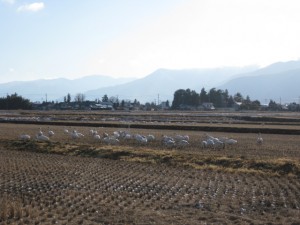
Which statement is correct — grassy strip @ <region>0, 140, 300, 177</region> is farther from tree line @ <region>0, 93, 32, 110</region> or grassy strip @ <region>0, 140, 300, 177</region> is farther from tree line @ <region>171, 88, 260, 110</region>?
tree line @ <region>171, 88, 260, 110</region>

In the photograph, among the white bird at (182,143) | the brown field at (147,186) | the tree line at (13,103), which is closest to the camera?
the brown field at (147,186)

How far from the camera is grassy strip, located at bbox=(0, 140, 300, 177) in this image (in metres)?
17.7

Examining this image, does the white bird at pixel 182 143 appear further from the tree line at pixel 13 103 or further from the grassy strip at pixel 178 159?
the tree line at pixel 13 103

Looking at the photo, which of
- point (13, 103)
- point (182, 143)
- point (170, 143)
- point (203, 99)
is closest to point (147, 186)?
point (170, 143)

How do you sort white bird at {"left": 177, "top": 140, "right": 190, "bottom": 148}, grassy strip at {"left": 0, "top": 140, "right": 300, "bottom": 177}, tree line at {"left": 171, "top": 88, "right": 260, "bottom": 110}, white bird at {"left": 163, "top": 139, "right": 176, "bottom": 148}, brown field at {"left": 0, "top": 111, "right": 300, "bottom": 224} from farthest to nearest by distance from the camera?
tree line at {"left": 171, "top": 88, "right": 260, "bottom": 110}, white bird at {"left": 177, "top": 140, "right": 190, "bottom": 148}, white bird at {"left": 163, "top": 139, "right": 176, "bottom": 148}, grassy strip at {"left": 0, "top": 140, "right": 300, "bottom": 177}, brown field at {"left": 0, "top": 111, "right": 300, "bottom": 224}

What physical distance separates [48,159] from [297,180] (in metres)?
11.3

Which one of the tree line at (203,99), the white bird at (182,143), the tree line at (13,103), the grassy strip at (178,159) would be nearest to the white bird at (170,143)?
the white bird at (182,143)

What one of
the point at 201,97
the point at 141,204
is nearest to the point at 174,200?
the point at 141,204

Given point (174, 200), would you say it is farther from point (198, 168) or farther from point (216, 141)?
point (216, 141)

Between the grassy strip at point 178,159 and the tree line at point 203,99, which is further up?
the tree line at point 203,99

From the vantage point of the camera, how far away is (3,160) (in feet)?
66.3

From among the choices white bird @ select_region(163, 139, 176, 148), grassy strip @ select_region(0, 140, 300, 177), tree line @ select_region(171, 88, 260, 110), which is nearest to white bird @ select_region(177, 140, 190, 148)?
white bird @ select_region(163, 139, 176, 148)

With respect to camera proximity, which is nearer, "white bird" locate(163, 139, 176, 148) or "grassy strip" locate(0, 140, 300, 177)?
"grassy strip" locate(0, 140, 300, 177)

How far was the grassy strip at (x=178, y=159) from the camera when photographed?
1767cm
